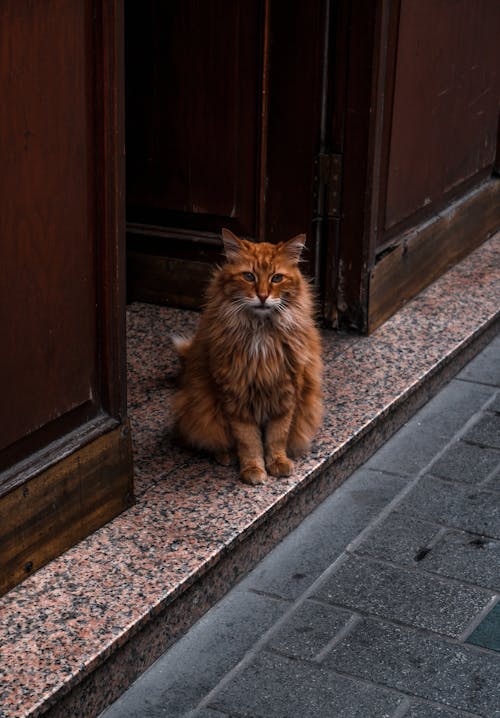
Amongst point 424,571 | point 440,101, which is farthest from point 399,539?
point 440,101

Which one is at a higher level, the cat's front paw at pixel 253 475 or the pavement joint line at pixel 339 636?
the cat's front paw at pixel 253 475

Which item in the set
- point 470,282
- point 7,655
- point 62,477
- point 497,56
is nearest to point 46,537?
point 62,477

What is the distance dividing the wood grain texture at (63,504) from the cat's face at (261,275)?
587mm

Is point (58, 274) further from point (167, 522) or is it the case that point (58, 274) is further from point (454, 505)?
point (454, 505)

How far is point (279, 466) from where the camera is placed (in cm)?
396

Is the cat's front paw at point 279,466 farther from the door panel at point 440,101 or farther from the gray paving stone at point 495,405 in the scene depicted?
the door panel at point 440,101

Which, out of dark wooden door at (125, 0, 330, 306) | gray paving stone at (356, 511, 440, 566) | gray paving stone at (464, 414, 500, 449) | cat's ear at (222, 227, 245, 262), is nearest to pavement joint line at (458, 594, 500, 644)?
gray paving stone at (356, 511, 440, 566)

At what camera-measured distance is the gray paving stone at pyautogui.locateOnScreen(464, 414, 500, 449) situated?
4699 millimetres

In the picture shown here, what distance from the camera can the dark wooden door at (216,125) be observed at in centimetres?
479

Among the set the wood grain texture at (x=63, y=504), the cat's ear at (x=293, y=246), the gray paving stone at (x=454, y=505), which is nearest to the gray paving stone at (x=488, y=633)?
the gray paving stone at (x=454, y=505)

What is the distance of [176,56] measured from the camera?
4.97 meters

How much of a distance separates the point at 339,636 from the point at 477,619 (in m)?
0.45

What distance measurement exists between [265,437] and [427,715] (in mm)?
1219

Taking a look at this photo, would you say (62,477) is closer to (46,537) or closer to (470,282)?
(46,537)
